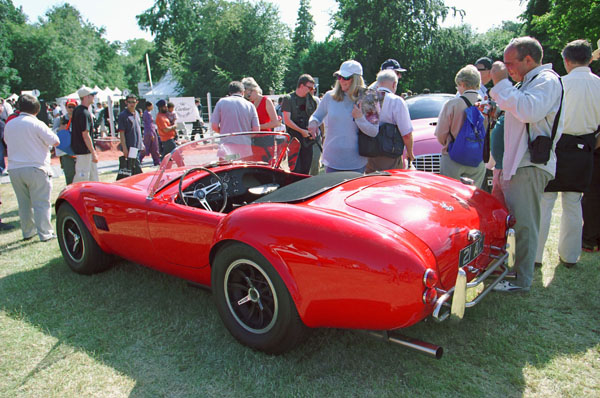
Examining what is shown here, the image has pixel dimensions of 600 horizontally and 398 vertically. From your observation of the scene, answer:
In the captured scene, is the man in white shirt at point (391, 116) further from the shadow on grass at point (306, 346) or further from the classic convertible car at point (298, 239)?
the shadow on grass at point (306, 346)

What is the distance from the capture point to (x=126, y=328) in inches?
119

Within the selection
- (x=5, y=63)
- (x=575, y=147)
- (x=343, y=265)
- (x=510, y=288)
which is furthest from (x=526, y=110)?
(x=5, y=63)

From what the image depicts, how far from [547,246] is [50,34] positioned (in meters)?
50.2

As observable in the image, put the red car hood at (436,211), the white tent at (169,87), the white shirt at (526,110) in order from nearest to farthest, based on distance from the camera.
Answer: the red car hood at (436,211)
the white shirt at (526,110)
the white tent at (169,87)

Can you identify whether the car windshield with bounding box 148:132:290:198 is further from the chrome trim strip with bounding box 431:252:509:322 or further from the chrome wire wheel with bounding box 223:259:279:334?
the chrome trim strip with bounding box 431:252:509:322

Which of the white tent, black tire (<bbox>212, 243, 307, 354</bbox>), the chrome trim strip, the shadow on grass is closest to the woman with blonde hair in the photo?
the shadow on grass

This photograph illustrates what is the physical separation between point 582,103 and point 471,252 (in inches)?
84.1

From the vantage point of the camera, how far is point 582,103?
3588 millimetres

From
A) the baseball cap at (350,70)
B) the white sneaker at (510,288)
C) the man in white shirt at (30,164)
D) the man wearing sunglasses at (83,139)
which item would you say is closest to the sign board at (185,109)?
the man wearing sunglasses at (83,139)

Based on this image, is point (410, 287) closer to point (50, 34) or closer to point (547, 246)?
point (547, 246)

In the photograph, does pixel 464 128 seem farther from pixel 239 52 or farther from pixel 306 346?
pixel 239 52

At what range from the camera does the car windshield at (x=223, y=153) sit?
131 inches

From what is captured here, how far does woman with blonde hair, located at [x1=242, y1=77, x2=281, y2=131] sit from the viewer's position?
619 cm

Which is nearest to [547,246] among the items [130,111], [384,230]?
[384,230]
